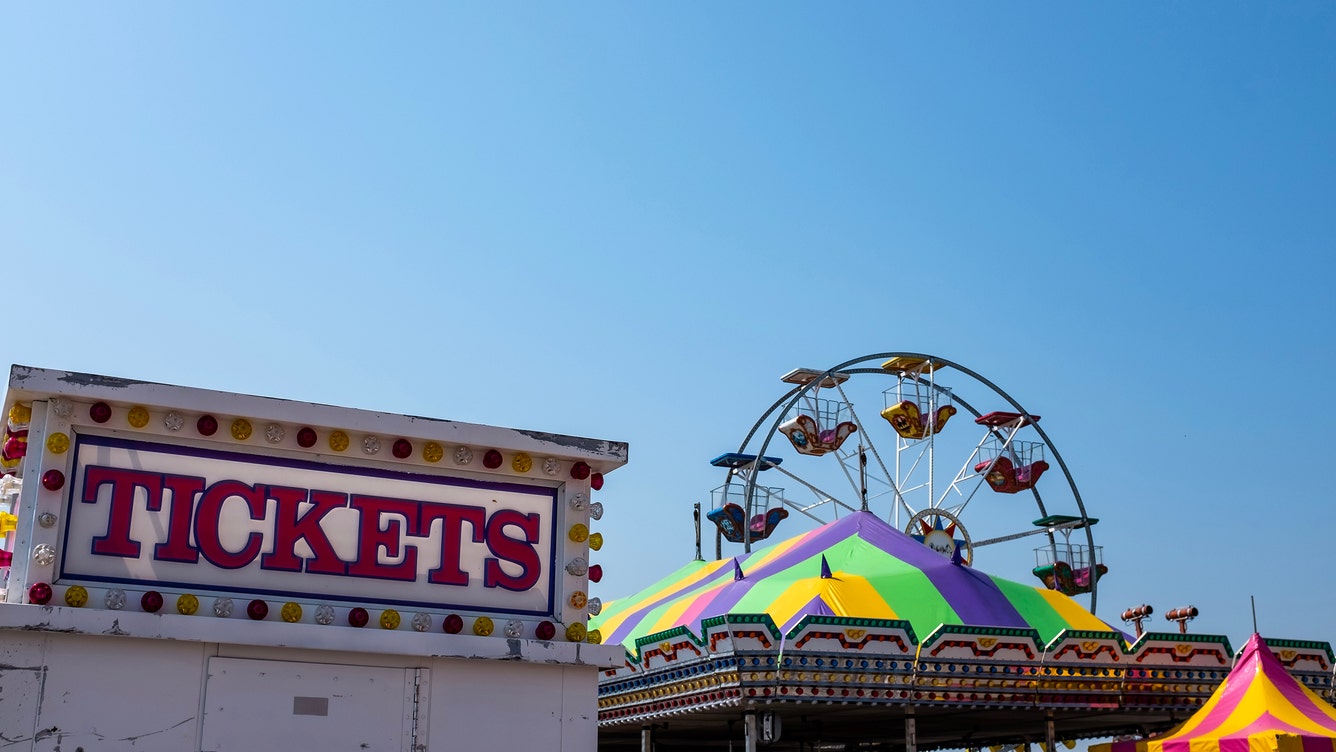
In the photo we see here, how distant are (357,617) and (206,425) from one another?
133cm

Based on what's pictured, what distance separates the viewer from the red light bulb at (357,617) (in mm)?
7457

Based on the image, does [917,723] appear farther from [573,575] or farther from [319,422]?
[319,422]

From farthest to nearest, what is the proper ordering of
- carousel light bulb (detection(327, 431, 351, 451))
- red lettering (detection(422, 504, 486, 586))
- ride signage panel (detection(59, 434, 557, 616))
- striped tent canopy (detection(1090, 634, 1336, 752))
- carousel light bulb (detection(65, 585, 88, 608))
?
striped tent canopy (detection(1090, 634, 1336, 752)), red lettering (detection(422, 504, 486, 586)), carousel light bulb (detection(327, 431, 351, 451)), ride signage panel (detection(59, 434, 557, 616)), carousel light bulb (detection(65, 585, 88, 608))

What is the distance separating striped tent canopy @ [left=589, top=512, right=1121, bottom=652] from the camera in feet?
54.2

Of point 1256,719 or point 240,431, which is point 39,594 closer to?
point 240,431

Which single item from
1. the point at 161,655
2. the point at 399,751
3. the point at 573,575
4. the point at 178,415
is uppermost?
the point at 178,415

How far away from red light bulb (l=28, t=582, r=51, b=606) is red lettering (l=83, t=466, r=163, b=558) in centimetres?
33

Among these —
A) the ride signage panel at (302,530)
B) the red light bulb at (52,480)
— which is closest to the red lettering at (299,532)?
the ride signage panel at (302,530)

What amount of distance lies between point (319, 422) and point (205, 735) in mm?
1745

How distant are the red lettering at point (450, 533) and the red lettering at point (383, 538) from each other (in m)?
0.09

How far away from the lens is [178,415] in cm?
732

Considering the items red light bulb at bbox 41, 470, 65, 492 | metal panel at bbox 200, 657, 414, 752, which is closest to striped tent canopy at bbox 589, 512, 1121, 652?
metal panel at bbox 200, 657, 414, 752

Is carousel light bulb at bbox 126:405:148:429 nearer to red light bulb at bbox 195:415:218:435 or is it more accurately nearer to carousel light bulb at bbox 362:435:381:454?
red light bulb at bbox 195:415:218:435

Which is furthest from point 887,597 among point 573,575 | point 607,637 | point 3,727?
point 3,727
